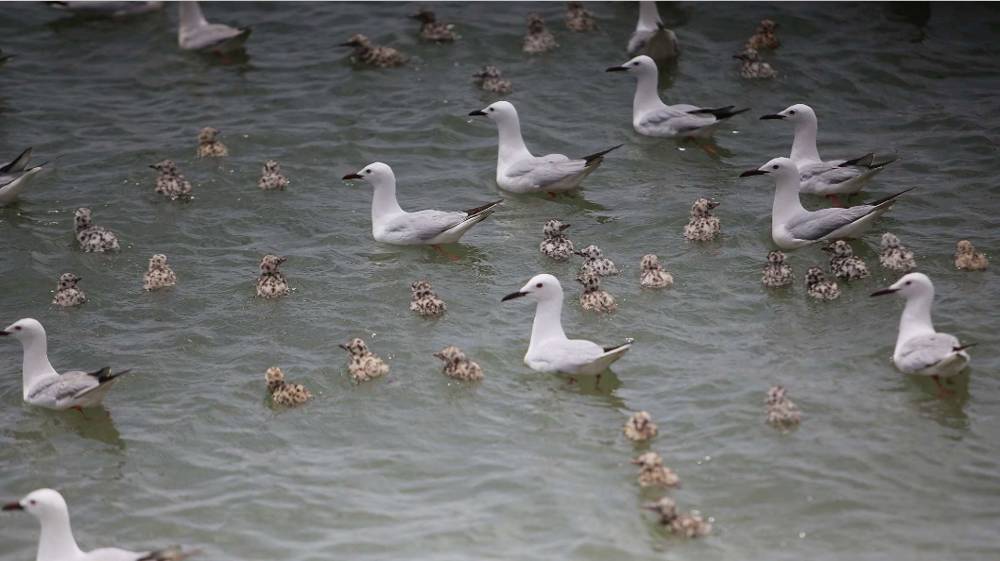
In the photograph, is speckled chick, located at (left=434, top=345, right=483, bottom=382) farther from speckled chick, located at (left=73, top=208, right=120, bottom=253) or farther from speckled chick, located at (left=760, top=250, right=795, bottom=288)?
speckled chick, located at (left=73, top=208, right=120, bottom=253)

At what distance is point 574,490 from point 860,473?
7.67ft

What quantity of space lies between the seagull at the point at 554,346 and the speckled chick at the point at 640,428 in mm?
779

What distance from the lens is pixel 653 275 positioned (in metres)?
14.2

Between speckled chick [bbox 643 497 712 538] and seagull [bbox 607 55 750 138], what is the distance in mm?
8251

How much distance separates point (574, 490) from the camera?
10766mm

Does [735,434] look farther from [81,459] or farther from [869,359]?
[81,459]

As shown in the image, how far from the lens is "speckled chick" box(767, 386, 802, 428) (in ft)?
37.5

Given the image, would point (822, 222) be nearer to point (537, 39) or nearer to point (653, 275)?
point (653, 275)

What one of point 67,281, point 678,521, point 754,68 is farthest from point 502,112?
point 678,521

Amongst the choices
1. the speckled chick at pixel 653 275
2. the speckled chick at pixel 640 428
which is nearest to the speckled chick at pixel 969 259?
the speckled chick at pixel 653 275

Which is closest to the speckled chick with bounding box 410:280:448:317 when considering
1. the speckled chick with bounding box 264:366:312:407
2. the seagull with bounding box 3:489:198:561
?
the speckled chick with bounding box 264:366:312:407

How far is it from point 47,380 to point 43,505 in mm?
2743

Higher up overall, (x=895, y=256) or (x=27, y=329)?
(x=895, y=256)

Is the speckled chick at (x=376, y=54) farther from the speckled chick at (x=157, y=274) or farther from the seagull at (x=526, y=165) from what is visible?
the speckled chick at (x=157, y=274)
